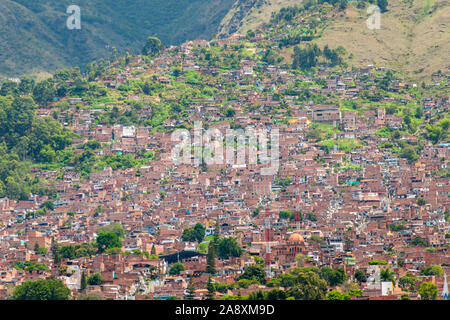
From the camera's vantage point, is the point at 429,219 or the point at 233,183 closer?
the point at 429,219

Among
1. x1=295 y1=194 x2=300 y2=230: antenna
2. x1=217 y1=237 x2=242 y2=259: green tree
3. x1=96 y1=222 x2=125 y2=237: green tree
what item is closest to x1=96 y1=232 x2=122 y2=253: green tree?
x1=96 y1=222 x2=125 y2=237: green tree

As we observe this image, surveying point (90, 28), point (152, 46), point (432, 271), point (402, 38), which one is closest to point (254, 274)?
point (432, 271)

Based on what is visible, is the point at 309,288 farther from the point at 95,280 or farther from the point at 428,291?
the point at 95,280

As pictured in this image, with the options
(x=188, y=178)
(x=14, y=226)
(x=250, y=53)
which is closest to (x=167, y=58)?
(x=250, y=53)

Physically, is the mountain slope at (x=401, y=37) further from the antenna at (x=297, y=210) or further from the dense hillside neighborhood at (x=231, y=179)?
the antenna at (x=297, y=210)

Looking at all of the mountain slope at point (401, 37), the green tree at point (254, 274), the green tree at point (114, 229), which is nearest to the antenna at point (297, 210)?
the green tree at point (114, 229)

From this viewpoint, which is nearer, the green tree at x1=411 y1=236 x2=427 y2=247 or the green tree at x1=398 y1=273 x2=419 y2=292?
the green tree at x1=398 y1=273 x2=419 y2=292

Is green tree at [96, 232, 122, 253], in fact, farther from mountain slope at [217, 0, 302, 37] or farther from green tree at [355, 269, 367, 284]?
mountain slope at [217, 0, 302, 37]

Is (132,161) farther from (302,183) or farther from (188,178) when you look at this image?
(302,183)
